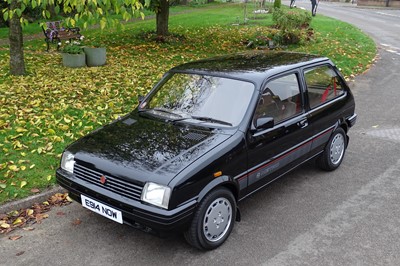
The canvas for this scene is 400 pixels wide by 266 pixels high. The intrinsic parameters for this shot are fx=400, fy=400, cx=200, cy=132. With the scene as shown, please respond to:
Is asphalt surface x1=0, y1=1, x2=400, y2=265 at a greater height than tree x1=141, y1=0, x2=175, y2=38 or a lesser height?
lesser

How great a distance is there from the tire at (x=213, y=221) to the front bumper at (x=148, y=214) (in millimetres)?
115

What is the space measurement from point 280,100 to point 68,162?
2502mm

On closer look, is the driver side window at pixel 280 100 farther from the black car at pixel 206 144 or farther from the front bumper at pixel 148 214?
the front bumper at pixel 148 214

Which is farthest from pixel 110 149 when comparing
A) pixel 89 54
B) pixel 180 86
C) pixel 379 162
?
pixel 89 54

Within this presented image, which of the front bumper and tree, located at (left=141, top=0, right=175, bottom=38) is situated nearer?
the front bumper

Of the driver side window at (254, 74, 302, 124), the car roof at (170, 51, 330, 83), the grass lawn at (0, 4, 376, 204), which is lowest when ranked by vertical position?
the grass lawn at (0, 4, 376, 204)

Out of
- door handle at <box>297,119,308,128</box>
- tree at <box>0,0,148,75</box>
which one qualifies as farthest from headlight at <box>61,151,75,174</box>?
door handle at <box>297,119,308,128</box>

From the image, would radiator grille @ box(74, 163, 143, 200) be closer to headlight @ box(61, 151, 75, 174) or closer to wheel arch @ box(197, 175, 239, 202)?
headlight @ box(61, 151, 75, 174)

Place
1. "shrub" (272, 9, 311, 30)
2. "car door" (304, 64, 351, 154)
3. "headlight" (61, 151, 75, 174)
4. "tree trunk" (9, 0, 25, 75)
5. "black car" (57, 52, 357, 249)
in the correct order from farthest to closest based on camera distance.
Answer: "shrub" (272, 9, 311, 30)
"tree trunk" (9, 0, 25, 75)
"car door" (304, 64, 351, 154)
"headlight" (61, 151, 75, 174)
"black car" (57, 52, 357, 249)

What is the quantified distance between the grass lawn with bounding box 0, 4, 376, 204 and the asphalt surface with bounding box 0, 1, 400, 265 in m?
1.08

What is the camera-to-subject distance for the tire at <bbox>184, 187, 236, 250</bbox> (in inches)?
147

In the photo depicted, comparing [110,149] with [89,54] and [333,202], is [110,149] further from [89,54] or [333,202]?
[89,54]

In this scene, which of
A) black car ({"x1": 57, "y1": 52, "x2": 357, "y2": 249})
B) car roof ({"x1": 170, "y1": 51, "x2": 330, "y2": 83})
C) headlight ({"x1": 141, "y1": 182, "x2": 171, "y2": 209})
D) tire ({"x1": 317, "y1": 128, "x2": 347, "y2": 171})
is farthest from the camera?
tire ({"x1": 317, "y1": 128, "x2": 347, "y2": 171})

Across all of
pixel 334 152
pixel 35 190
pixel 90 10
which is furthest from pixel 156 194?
pixel 90 10
